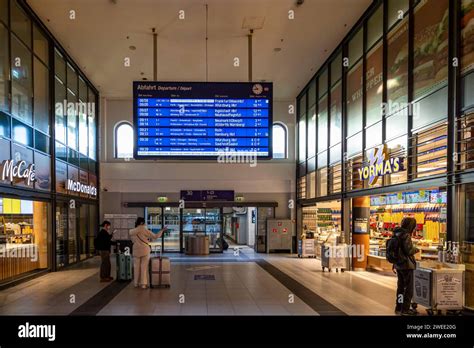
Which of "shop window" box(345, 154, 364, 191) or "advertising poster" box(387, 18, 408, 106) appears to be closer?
"advertising poster" box(387, 18, 408, 106)

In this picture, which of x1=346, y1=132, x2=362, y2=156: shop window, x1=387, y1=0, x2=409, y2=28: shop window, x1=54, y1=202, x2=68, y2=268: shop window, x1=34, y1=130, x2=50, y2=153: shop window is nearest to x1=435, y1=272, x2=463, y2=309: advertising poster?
x1=346, y1=132, x2=362, y2=156: shop window

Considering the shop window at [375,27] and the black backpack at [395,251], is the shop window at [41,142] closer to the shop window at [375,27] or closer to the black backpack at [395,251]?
the black backpack at [395,251]

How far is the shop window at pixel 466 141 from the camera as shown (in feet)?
20.2

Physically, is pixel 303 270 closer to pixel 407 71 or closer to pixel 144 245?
pixel 144 245

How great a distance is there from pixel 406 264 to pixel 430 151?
2381 millimetres

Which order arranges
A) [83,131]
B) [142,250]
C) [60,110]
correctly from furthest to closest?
[83,131] → [60,110] → [142,250]

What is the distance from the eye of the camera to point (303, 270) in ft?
37.3

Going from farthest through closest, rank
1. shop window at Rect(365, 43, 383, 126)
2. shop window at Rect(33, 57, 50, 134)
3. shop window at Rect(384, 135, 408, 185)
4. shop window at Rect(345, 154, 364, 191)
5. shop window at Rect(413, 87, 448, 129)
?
shop window at Rect(345, 154, 364, 191) < shop window at Rect(33, 57, 50, 134) < shop window at Rect(365, 43, 383, 126) < shop window at Rect(384, 135, 408, 185) < shop window at Rect(413, 87, 448, 129)

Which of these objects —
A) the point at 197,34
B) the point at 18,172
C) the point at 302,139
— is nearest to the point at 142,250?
the point at 18,172

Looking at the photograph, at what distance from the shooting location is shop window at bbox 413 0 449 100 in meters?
6.88

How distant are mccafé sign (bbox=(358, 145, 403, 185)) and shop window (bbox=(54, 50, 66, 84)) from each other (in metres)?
9.35

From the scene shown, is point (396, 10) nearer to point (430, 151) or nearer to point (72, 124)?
point (430, 151)

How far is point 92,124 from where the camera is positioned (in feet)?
52.6

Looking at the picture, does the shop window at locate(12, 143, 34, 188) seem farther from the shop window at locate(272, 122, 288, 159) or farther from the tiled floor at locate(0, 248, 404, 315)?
the shop window at locate(272, 122, 288, 159)
